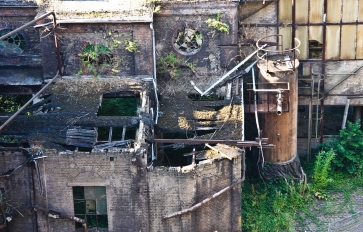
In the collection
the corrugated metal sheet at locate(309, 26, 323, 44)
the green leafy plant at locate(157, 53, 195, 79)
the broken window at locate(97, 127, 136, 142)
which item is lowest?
the broken window at locate(97, 127, 136, 142)

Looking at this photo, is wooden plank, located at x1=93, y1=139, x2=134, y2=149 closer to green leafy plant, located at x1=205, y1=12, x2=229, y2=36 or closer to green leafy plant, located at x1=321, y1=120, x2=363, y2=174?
green leafy plant, located at x1=205, y1=12, x2=229, y2=36

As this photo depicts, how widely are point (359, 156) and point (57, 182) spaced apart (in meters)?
11.6

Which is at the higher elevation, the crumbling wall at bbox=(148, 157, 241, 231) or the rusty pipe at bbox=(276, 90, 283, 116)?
the rusty pipe at bbox=(276, 90, 283, 116)

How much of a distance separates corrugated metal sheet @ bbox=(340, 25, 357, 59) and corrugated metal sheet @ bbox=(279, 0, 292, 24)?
2.11 metres

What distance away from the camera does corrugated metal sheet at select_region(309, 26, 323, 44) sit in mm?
25828

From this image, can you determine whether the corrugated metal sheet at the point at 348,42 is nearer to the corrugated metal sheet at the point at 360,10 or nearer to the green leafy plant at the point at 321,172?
the corrugated metal sheet at the point at 360,10

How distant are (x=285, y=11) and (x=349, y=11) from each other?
239 cm

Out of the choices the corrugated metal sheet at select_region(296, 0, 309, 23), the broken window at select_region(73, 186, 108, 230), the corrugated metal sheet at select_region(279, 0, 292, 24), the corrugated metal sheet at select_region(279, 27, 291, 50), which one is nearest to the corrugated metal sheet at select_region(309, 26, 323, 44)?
the corrugated metal sheet at select_region(296, 0, 309, 23)

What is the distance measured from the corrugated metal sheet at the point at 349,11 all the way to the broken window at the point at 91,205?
38.2ft

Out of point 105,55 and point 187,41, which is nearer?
point 105,55

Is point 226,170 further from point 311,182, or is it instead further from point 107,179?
point 311,182

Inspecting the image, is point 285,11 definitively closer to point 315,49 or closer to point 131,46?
point 315,49

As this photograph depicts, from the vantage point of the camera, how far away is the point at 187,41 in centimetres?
2486

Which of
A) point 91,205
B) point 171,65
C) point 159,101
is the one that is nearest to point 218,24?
point 171,65
